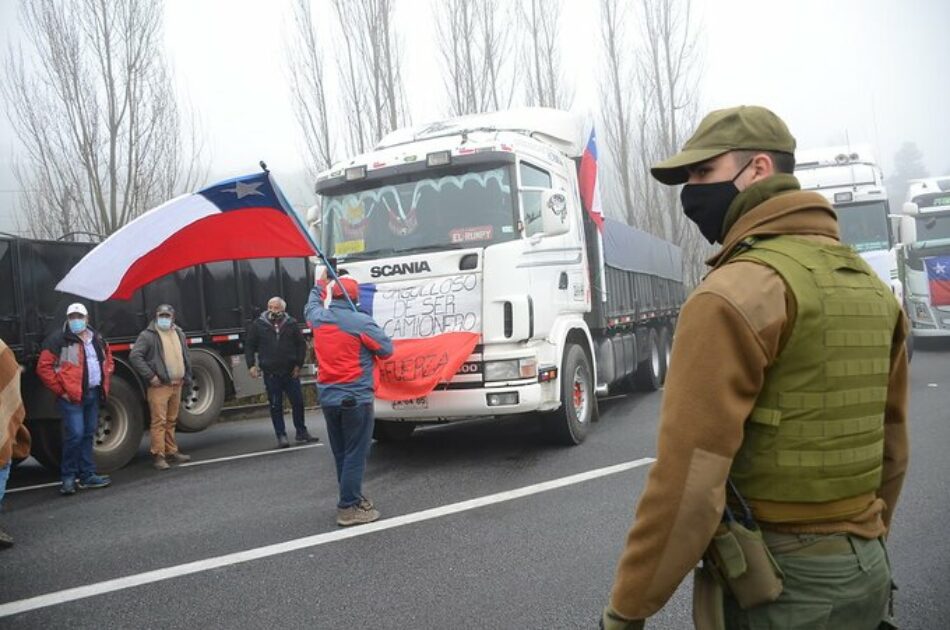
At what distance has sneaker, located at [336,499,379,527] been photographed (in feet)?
18.1

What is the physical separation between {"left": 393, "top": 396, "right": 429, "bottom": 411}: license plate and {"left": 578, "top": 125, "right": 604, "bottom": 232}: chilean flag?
3.33 m

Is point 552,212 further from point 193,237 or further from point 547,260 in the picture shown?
point 193,237

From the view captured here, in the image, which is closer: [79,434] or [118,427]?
[79,434]

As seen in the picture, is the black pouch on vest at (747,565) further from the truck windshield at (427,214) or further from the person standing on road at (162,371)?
the person standing on road at (162,371)

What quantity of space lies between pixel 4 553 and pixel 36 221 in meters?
15.1

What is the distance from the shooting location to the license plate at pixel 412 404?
7023 millimetres

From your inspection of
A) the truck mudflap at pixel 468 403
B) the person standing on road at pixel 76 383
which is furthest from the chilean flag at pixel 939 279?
the person standing on road at pixel 76 383

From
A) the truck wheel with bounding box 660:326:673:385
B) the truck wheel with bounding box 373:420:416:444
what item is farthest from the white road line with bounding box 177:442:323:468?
the truck wheel with bounding box 660:326:673:385

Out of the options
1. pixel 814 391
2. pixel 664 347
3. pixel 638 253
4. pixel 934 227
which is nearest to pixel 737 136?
pixel 814 391

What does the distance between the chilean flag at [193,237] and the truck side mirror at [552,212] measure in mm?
2162

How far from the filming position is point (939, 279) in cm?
1508

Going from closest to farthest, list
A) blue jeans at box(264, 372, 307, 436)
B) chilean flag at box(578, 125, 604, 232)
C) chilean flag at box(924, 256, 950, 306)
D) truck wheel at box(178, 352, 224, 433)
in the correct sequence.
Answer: chilean flag at box(578, 125, 604, 232), blue jeans at box(264, 372, 307, 436), truck wheel at box(178, 352, 224, 433), chilean flag at box(924, 256, 950, 306)

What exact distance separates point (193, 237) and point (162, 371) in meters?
2.62

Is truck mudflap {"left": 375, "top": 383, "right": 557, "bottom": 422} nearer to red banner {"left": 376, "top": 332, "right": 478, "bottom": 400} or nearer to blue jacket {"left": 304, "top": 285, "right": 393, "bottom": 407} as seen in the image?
red banner {"left": 376, "top": 332, "right": 478, "bottom": 400}
